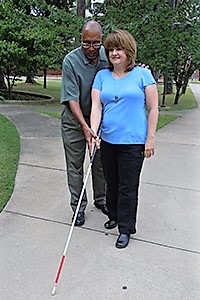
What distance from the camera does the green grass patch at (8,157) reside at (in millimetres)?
3902

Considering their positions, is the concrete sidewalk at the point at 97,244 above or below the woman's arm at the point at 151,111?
below

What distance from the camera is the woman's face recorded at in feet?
8.66

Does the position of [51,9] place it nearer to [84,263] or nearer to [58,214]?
[58,214]

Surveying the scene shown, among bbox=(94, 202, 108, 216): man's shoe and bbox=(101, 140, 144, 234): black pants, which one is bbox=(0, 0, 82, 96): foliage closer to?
bbox=(94, 202, 108, 216): man's shoe

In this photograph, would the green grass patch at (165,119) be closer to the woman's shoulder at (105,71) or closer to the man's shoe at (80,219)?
the man's shoe at (80,219)

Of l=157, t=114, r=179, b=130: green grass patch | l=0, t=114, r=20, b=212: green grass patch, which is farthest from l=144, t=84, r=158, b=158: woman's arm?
l=157, t=114, r=179, b=130: green grass patch

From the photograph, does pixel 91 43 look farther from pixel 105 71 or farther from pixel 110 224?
pixel 110 224

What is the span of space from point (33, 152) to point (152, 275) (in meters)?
3.34

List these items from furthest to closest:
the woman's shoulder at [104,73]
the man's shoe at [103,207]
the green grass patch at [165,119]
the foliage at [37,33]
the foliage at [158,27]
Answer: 1. the foliage at [37,33]
2. the foliage at [158,27]
3. the green grass patch at [165,119]
4. the man's shoe at [103,207]
5. the woman's shoulder at [104,73]

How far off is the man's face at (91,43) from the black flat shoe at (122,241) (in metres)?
1.43

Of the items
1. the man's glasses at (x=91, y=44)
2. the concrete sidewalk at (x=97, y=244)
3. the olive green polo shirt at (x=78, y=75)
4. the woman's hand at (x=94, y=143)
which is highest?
the man's glasses at (x=91, y=44)

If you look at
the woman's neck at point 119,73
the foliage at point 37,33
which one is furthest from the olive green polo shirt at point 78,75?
the foliage at point 37,33

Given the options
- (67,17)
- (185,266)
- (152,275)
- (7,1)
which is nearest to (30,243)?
(152,275)

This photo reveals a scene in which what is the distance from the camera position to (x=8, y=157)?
5.05m
